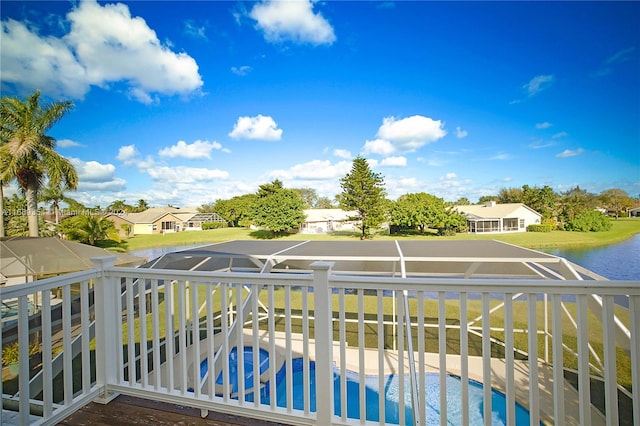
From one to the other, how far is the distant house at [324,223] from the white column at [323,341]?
2836 cm

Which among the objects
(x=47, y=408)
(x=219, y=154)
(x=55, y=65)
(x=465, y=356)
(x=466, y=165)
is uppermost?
(x=55, y=65)

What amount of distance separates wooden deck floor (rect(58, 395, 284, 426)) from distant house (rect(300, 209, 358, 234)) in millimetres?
28179

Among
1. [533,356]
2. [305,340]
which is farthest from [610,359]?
[305,340]

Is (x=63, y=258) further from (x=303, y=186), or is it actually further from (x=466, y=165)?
(x=303, y=186)

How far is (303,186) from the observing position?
50969 mm

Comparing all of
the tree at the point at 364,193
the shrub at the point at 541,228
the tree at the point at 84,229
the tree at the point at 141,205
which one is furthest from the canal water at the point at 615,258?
the tree at the point at 141,205

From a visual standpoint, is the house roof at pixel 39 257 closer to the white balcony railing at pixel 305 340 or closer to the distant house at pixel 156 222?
the white balcony railing at pixel 305 340

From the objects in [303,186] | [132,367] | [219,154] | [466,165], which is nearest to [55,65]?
[219,154]

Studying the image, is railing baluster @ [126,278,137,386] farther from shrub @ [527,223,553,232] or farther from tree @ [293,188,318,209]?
tree @ [293,188,318,209]

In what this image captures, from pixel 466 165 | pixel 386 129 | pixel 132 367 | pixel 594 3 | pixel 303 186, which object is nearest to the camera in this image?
pixel 132 367

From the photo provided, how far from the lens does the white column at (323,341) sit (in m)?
1.67

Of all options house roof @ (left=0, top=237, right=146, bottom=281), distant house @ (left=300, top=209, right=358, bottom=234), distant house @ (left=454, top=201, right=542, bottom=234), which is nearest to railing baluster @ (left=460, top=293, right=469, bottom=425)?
house roof @ (left=0, top=237, right=146, bottom=281)

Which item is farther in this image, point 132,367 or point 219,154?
point 219,154

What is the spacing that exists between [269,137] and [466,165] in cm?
1511
